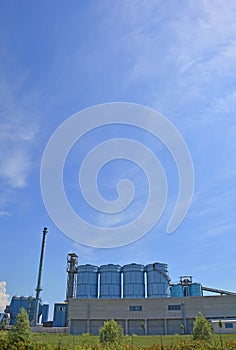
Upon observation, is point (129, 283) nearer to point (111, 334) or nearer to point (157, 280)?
point (157, 280)

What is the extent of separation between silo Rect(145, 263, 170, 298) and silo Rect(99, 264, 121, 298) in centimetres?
458

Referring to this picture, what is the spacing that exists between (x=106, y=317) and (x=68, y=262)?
50.4 feet

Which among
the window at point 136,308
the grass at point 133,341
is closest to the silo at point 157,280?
the window at point 136,308

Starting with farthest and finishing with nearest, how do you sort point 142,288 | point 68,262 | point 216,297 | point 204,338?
point 68,262
point 142,288
point 216,297
point 204,338

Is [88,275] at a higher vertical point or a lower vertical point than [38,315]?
higher

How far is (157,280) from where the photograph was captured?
170 feet

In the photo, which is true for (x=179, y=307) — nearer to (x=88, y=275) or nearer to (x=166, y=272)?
(x=166, y=272)

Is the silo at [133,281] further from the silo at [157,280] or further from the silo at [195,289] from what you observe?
the silo at [195,289]

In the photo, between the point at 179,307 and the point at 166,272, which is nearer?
the point at 179,307

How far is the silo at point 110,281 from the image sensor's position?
170ft

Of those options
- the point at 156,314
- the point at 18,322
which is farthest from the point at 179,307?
the point at 18,322

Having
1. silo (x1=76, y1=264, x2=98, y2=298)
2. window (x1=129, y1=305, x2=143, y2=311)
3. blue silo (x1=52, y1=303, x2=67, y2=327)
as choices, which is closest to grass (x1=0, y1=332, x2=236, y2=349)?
window (x1=129, y1=305, x2=143, y2=311)

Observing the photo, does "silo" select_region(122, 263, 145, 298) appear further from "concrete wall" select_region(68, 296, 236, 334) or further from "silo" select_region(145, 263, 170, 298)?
"concrete wall" select_region(68, 296, 236, 334)

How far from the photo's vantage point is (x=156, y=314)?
Result: 43.0 m
